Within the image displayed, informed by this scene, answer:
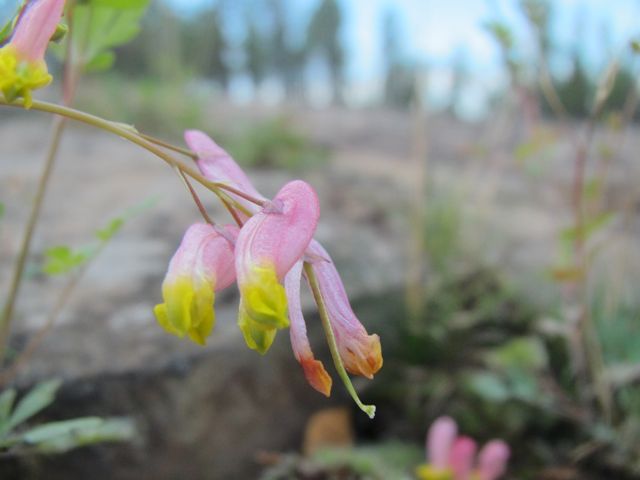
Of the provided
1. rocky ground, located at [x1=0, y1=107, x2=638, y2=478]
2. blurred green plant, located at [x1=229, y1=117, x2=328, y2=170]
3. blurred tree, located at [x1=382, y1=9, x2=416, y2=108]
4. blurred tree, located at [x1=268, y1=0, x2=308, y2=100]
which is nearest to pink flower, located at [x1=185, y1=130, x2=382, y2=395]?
rocky ground, located at [x1=0, y1=107, x2=638, y2=478]

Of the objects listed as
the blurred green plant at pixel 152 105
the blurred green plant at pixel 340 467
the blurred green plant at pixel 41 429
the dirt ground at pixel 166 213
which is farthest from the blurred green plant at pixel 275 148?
the blurred green plant at pixel 41 429

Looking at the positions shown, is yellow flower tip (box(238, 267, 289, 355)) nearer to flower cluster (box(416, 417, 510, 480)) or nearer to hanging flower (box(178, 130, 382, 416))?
hanging flower (box(178, 130, 382, 416))

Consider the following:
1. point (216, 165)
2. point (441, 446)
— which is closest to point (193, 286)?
point (216, 165)

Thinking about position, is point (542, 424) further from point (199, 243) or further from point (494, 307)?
point (199, 243)

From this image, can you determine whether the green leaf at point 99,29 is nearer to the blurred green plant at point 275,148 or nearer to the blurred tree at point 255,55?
the blurred green plant at point 275,148

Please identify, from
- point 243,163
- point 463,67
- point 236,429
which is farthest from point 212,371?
point 463,67

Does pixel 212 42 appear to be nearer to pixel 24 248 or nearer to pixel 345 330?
pixel 24 248
